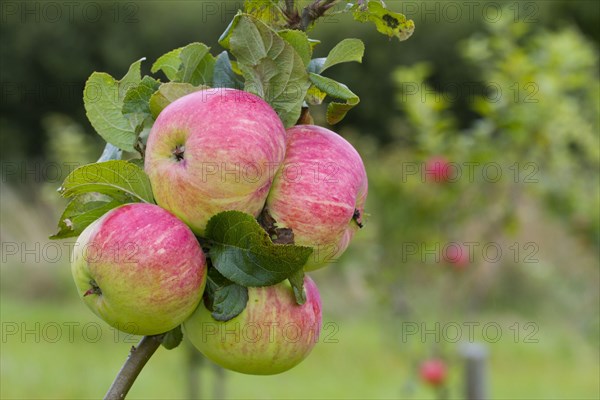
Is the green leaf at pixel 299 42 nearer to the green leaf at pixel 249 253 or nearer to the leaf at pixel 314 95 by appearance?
the leaf at pixel 314 95

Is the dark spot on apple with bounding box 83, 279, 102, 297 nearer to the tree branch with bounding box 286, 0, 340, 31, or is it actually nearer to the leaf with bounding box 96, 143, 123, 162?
the leaf with bounding box 96, 143, 123, 162

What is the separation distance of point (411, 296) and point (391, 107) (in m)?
6.00

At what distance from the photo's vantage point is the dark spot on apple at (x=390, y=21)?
69 centimetres

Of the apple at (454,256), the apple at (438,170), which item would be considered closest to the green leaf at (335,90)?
the apple at (438,170)

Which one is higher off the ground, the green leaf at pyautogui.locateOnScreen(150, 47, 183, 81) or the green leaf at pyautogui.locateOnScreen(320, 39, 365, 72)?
the green leaf at pyautogui.locateOnScreen(320, 39, 365, 72)

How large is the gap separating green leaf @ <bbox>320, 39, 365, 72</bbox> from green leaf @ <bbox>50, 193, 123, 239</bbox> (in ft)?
0.76

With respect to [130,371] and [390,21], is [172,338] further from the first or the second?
[390,21]

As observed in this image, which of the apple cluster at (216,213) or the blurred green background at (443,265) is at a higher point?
the apple cluster at (216,213)

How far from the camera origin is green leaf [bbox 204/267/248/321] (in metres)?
0.63

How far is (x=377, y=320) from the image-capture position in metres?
5.12

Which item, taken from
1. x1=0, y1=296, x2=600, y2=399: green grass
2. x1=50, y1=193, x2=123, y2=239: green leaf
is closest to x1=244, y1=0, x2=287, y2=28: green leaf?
x1=50, y1=193, x2=123, y2=239: green leaf

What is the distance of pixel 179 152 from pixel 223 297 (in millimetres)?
128

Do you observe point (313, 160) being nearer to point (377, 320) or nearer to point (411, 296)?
point (411, 296)

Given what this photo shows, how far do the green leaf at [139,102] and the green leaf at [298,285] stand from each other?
20cm
